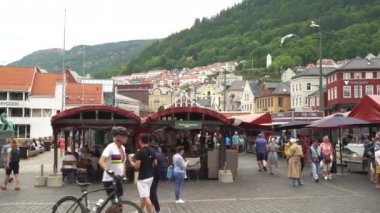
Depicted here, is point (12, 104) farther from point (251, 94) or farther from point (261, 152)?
point (251, 94)

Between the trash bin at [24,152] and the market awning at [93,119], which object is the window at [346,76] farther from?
the market awning at [93,119]

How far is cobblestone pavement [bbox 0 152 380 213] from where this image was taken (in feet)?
44.0

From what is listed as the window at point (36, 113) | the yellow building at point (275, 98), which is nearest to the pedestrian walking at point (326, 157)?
the window at point (36, 113)

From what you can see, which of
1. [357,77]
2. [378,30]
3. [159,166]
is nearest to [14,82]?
[357,77]

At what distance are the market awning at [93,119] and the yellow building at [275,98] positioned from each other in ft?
272

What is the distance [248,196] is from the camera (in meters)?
15.9

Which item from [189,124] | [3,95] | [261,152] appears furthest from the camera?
[3,95]

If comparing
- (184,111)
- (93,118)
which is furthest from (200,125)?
(93,118)

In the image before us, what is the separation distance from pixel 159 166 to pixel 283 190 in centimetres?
636

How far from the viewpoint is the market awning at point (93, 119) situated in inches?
792

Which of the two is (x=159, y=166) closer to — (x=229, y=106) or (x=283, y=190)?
(x=283, y=190)

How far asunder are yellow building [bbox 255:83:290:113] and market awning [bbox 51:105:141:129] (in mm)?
82794

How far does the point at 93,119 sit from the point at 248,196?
290 inches

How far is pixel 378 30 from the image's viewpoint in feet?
509
